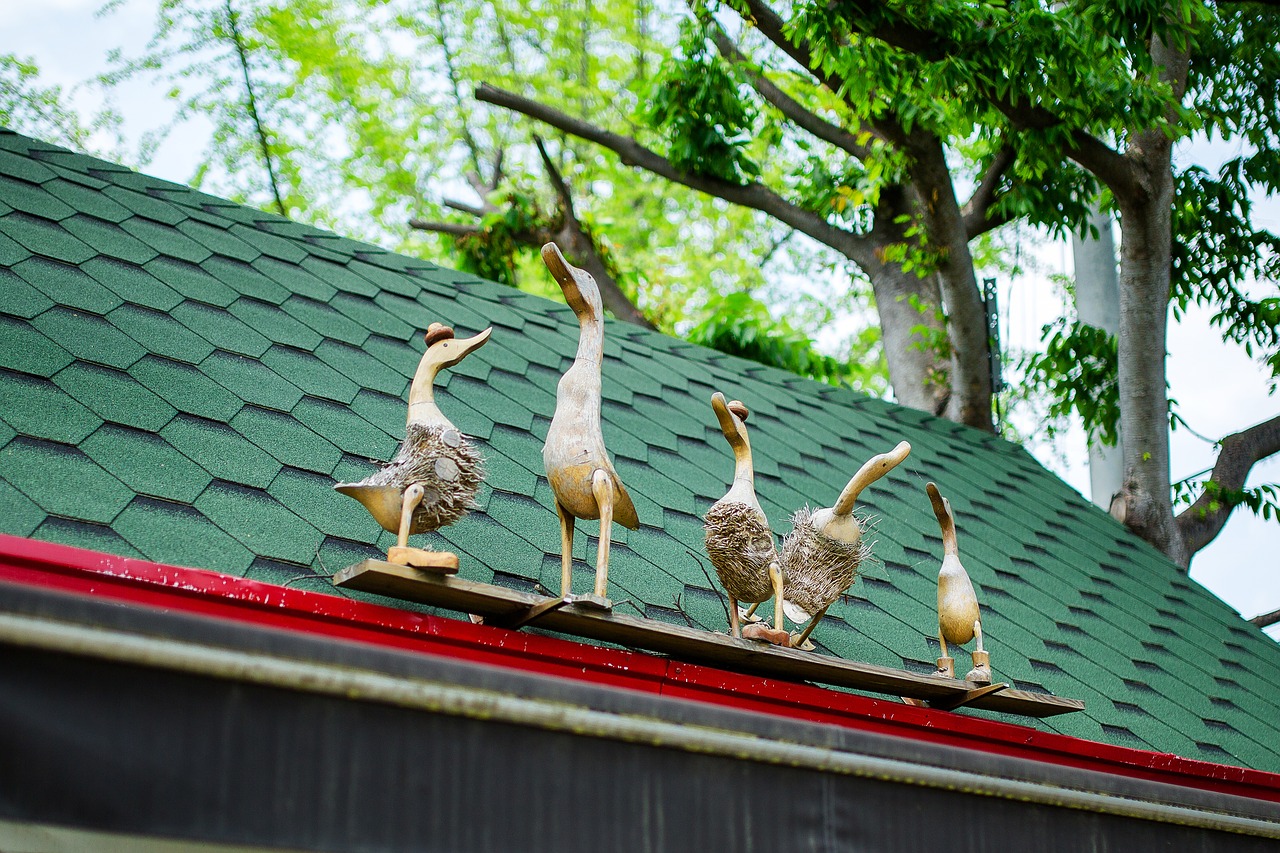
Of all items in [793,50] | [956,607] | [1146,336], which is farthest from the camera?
[793,50]

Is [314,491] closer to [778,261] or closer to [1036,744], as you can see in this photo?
[1036,744]

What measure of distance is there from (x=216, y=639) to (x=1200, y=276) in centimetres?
676

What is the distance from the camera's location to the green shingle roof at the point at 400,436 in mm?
2576

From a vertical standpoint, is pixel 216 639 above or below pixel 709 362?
below

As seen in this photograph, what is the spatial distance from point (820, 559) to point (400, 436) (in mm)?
1287

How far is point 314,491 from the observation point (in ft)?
9.24

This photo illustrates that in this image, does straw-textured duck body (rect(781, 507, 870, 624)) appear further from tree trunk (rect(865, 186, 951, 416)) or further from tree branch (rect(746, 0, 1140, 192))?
tree trunk (rect(865, 186, 951, 416))

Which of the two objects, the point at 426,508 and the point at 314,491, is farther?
the point at 314,491

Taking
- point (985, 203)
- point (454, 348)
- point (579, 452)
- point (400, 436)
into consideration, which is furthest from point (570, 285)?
point (985, 203)

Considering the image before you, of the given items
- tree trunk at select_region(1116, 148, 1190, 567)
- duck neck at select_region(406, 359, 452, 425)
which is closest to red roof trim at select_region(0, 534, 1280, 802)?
duck neck at select_region(406, 359, 452, 425)

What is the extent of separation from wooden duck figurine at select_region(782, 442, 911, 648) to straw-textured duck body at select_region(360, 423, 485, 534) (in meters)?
0.97

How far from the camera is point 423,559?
7.41 ft

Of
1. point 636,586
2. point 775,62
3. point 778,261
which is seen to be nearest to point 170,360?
point 636,586

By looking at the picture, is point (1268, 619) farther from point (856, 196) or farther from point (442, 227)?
point (442, 227)
